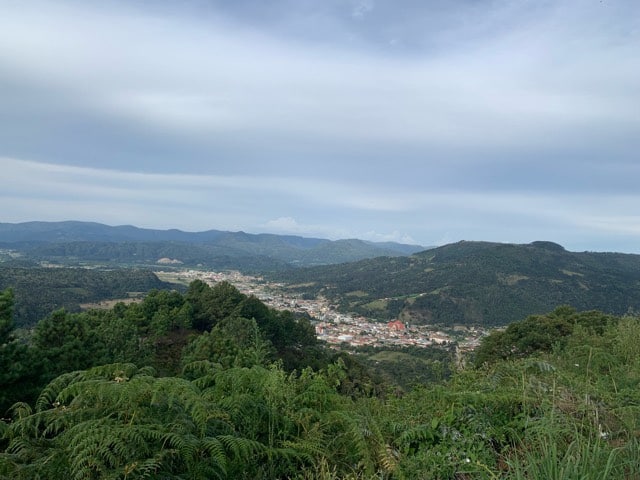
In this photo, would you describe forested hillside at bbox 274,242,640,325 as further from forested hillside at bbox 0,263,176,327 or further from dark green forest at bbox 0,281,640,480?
dark green forest at bbox 0,281,640,480

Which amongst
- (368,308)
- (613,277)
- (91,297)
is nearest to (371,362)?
(368,308)

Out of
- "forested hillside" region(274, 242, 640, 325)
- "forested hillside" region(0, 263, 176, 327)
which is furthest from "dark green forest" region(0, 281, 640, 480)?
"forested hillside" region(274, 242, 640, 325)

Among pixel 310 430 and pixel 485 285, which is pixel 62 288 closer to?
pixel 310 430

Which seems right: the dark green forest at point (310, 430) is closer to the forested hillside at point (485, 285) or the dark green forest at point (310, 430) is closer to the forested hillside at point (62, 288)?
the forested hillside at point (62, 288)

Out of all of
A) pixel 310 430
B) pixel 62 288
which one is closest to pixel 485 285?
pixel 62 288

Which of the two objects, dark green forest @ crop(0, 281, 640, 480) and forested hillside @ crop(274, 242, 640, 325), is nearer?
dark green forest @ crop(0, 281, 640, 480)

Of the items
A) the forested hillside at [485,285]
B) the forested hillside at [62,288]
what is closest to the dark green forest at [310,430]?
the forested hillside at [62,288]

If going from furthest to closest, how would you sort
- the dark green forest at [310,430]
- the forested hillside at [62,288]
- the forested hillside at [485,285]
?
the forested hillside at [485,285] < the forested hillside at [62,288] < the dark green forest at [310,430]

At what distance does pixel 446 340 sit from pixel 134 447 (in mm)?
60623

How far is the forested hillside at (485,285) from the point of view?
78438 mm

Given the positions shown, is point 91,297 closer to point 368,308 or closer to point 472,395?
point 368,308

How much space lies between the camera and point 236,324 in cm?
2155

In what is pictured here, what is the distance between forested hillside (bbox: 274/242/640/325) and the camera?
7844 centimetres

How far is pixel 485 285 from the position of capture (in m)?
89.7
